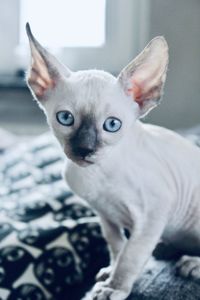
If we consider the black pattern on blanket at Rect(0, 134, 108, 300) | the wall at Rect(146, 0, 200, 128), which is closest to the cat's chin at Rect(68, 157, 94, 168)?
the black pattern on blanket at Rect(0, 134, 108, 300)

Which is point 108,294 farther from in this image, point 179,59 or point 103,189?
point 179,59

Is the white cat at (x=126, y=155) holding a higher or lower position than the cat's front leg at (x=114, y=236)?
higher

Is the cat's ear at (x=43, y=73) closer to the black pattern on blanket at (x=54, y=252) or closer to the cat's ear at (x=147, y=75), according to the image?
the cat's ear at (x=147, y=75)

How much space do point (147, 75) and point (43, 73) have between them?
12cm

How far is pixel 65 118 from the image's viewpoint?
720mm

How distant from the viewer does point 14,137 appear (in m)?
1.87

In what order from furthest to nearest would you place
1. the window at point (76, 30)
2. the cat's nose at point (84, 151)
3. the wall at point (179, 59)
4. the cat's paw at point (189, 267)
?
the window at point (76, 30) → the wall at point (179, 59) → the cat's paw at point (189, 267) → the cat's nose at point (84, 151)

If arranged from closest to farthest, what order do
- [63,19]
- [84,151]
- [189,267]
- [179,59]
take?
[84,151]
[189,267]
[179,59]
[63,19]

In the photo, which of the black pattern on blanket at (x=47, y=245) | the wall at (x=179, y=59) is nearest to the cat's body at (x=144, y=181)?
the black pattern on blanket at (x=47, y=245)

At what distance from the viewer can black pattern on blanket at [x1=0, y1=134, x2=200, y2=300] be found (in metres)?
0.85

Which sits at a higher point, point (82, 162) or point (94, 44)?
point (82, 162)

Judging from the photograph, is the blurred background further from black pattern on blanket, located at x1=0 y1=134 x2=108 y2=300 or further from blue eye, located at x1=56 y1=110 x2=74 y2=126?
blue eye, located at x1=56 y1=110 x2=74 y2=126

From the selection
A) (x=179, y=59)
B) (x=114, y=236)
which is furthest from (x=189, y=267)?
(x=179, y=59)

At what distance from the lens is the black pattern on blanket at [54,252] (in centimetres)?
85
